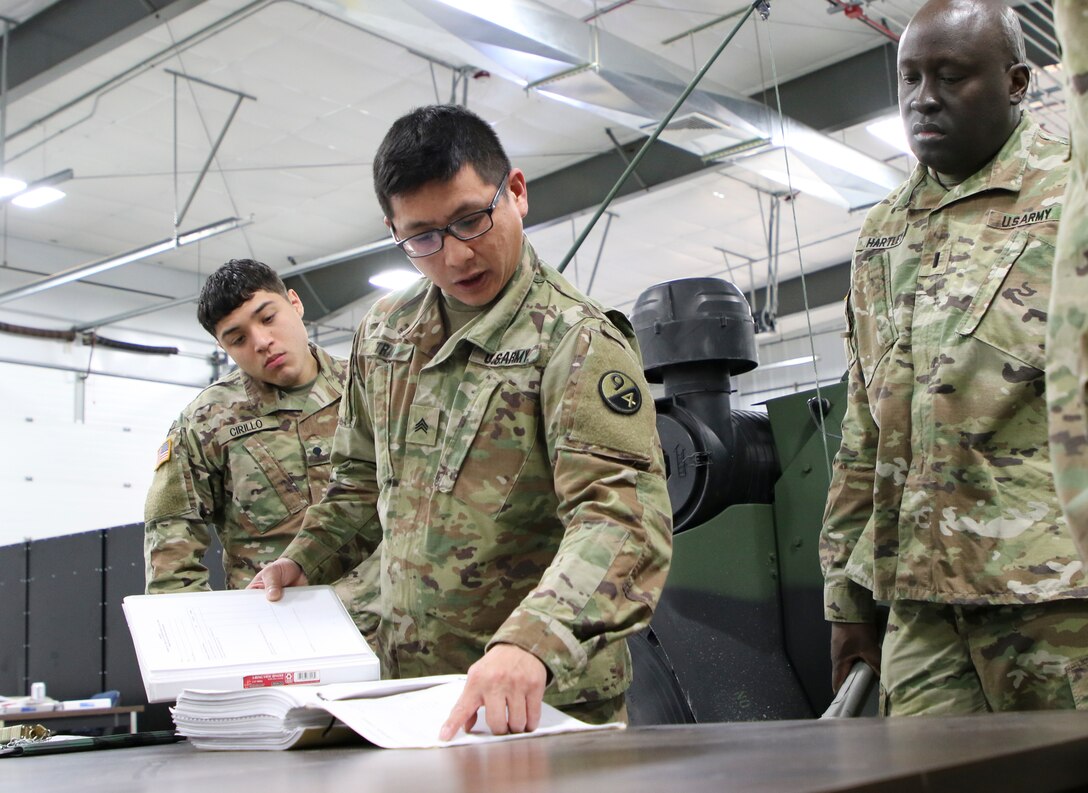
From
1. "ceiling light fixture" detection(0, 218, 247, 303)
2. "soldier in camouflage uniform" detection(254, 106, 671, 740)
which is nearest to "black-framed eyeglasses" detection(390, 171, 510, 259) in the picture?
"soldier in camouflage uniform" detection(254, 106, 671, 740)

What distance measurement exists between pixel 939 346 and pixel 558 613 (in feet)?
2.59

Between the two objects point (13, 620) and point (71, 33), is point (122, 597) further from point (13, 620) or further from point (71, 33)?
point (71, 33)

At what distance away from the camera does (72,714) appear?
632cm

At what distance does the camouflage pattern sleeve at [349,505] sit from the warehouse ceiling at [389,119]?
423 cm

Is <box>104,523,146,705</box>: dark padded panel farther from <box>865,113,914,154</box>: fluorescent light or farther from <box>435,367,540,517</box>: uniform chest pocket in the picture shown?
<box>435,367,540,517</box>: uniform chest pocket

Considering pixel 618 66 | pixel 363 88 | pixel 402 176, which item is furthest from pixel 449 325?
pixel 363 88

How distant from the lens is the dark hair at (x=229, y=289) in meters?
2.90

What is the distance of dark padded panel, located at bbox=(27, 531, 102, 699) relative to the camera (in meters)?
7.95

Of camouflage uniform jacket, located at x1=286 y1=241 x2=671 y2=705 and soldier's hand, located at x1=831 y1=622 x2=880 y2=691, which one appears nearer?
camouflage uniform jacket, located at x1=286 y1=241 x2=671 y2=705

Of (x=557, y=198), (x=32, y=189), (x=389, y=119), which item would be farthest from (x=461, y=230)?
(x=557, y=198)

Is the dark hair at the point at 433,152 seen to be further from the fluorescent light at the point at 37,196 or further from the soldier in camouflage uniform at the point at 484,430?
the fluorescent light at the point at 37,196

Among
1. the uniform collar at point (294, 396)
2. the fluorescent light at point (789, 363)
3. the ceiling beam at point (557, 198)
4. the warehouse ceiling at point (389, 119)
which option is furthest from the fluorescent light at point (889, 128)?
the uniform collar at point (294, 396)

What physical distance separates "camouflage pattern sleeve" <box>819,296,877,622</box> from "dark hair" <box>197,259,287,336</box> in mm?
1581

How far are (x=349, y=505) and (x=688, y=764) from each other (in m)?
1.19
